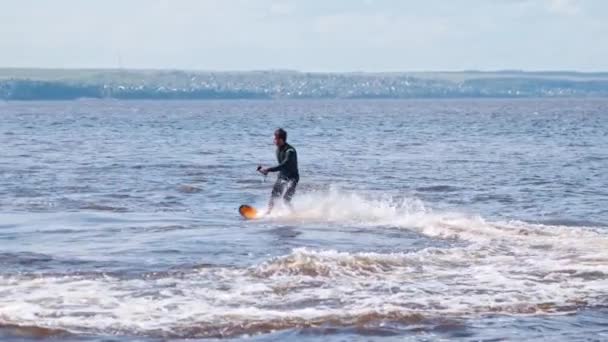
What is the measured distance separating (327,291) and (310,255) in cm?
226

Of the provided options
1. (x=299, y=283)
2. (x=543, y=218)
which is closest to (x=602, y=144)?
(x=543, y=218)

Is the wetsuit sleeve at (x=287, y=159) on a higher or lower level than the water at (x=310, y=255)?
higher

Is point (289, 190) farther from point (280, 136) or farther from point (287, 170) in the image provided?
point (280, 136)

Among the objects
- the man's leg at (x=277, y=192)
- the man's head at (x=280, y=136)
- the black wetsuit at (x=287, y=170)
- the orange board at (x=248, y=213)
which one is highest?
the man's head at (x=280, y=136)

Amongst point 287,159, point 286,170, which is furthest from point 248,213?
point 287,159

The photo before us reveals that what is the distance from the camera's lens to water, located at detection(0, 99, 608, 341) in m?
14.2

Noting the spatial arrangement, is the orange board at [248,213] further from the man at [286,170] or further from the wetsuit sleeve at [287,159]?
the wetsuit sleeve at [287,159]

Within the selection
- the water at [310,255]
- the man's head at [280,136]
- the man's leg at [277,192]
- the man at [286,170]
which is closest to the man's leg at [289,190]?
the man at [286,170]

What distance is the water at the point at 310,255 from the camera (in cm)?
1423

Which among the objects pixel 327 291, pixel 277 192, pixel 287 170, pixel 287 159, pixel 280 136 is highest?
pixel 280 136

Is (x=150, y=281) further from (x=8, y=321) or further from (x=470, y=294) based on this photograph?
(x=470, y=294)

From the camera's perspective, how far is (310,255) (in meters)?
18.4

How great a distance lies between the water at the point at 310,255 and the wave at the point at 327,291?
33mm

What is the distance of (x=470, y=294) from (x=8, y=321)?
18.5 ft
